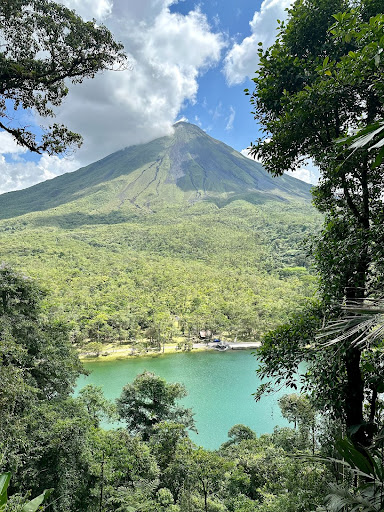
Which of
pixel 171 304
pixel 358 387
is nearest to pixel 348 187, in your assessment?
pixel 358 387

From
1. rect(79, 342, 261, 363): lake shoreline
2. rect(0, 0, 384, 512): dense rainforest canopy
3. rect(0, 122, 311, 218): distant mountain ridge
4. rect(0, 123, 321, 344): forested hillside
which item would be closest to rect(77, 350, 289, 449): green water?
rect(79, 342, 261, 363): lake shoreline

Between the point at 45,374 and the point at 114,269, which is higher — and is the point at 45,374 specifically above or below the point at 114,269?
below

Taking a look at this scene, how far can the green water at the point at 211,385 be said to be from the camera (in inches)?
539

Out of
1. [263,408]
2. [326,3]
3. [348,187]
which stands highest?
[326,3]

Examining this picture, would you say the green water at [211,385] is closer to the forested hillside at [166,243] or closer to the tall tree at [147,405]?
the tall tree at [147,405]

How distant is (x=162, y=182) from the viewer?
112562 mm

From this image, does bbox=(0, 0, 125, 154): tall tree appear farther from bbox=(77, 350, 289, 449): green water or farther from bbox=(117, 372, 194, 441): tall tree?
bbox=(77, 350, 289, 449): green water

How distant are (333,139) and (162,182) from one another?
377ft

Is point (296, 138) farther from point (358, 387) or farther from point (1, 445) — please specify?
point (1, 445)

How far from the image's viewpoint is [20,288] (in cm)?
702

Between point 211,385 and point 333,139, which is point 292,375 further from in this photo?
point 211,385

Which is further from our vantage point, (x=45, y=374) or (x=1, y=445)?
(x=45, y=374)

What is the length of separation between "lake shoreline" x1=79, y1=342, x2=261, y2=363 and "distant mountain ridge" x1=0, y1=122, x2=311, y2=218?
69797 millimetres

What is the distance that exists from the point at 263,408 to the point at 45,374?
40.1 ft
